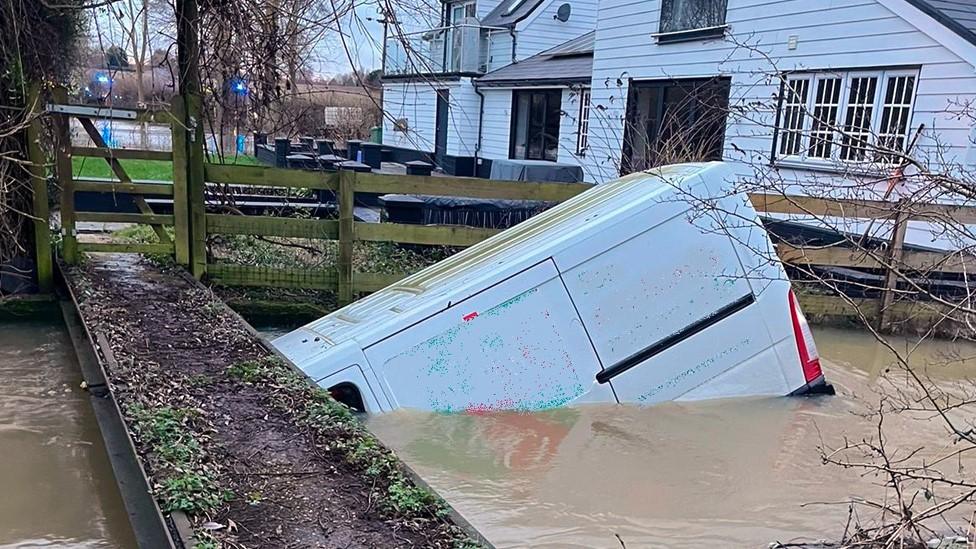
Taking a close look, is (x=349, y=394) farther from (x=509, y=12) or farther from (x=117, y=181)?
(x=509, y=12)

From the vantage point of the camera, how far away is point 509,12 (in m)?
24.3

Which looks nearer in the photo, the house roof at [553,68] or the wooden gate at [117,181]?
the wooden gate at [117,181]

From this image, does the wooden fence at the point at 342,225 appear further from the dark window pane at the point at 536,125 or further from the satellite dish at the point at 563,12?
the satellite dish at the point at 563,12

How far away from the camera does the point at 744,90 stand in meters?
12.8

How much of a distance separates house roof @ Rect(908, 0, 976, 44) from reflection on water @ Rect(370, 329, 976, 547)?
18.3ft

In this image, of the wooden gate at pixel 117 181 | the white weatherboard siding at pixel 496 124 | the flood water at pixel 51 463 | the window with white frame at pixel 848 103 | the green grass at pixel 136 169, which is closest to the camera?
the flood water at pixel 51 463

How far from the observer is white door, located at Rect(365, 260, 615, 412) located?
4.98 m

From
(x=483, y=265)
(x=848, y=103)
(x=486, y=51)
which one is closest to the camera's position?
(x=483, y=265)

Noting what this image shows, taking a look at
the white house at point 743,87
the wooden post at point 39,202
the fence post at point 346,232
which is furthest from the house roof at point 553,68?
the wooden post at point 39,202

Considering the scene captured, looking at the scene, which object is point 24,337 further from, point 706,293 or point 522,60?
point 522,60

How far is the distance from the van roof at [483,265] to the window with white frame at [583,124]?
37.3 feet

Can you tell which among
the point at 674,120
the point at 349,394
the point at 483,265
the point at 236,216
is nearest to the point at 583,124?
the point at 674,120

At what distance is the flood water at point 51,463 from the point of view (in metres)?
3.68

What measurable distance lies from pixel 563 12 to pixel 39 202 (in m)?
19.1
